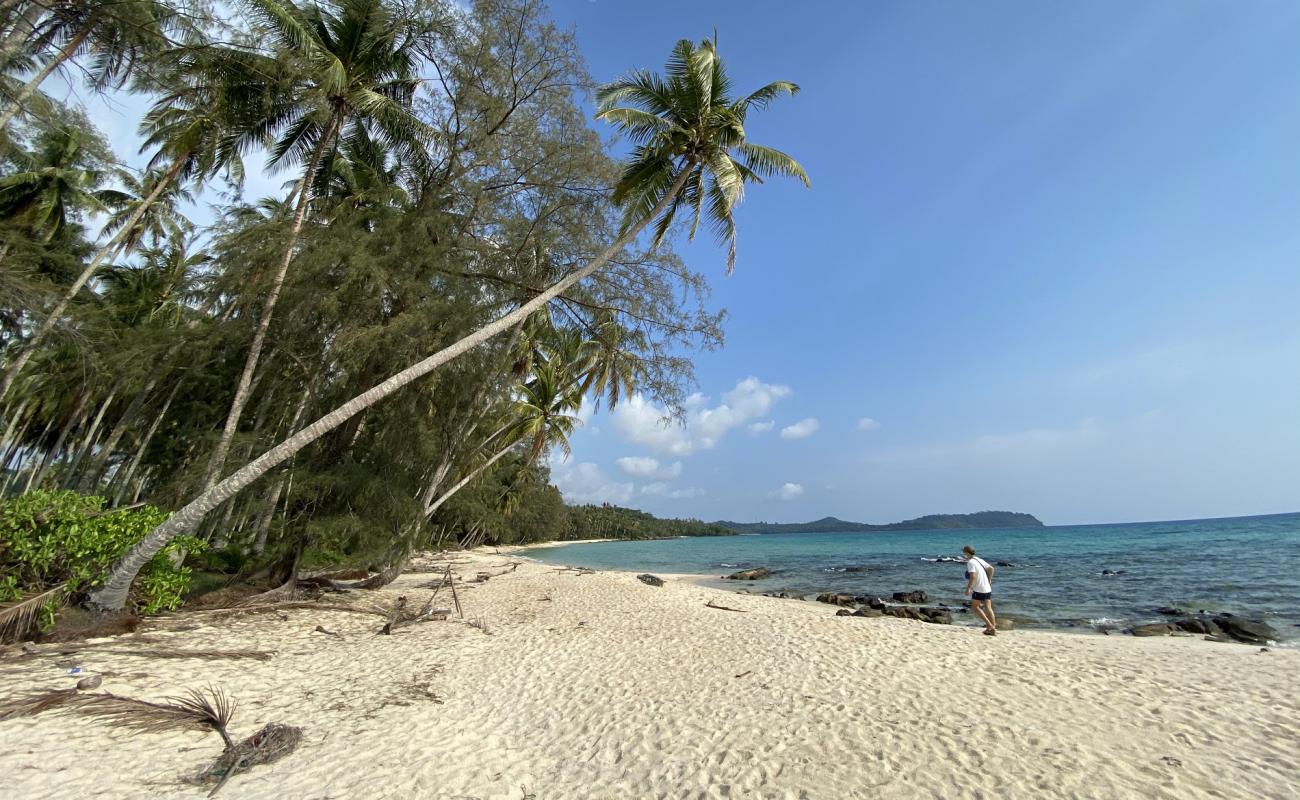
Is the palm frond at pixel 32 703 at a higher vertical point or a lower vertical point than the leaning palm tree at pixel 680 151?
lower

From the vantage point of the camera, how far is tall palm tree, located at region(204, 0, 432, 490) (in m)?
8.52

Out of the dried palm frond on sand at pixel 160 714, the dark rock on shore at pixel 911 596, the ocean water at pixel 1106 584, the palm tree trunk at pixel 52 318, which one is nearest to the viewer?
the dried palm frond on sand at pixel 160 714

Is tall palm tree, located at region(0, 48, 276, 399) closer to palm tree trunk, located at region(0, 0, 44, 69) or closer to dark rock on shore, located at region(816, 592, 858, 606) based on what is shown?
palm tree trunk, located at region(0, 0, 44, 69)

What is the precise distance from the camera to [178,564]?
7.98 meters

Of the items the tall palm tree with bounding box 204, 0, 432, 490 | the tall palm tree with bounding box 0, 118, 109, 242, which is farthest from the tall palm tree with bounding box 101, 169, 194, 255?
the tall palm tree with bounding box 204, 0, 432, 490

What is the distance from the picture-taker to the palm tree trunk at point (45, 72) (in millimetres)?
6882

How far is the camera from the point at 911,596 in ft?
55.9

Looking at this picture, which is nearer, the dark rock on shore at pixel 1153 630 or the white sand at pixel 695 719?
the white sand at pixel 695 719

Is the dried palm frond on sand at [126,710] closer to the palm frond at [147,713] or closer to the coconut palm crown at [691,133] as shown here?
the palm frond at [147,713]

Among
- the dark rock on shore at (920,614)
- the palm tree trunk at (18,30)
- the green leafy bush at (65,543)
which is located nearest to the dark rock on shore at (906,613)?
the dark rock on shore at (920,614)

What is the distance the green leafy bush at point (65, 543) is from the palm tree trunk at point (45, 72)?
5425mm

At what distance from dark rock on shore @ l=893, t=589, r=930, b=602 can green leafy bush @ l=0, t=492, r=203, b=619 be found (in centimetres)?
1815

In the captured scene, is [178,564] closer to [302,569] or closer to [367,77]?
[302,569]

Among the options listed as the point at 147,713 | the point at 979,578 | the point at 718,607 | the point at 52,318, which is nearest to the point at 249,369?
the point at 52,318
